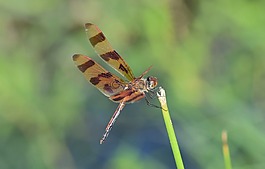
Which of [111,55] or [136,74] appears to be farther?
[136,74]

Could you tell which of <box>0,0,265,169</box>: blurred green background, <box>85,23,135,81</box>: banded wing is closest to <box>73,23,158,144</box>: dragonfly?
<box>85,23,135,81</box>: banded wing

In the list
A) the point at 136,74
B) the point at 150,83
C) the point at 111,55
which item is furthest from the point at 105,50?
the point at 136,74

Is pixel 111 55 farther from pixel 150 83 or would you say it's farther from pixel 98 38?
pixel 150 83

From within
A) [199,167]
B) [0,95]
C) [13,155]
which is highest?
[0,95]

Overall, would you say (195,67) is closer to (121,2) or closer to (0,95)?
(121,2)

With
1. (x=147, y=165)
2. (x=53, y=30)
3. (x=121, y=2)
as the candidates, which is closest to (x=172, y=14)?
(x=121, y=2)

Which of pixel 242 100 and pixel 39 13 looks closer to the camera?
pixel 242 100

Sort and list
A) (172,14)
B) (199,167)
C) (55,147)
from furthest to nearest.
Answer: (172,14) → (55,147) → (199,167)

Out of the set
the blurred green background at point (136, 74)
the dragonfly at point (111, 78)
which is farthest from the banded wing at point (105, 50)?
the blurred green background at point (136, 74)
